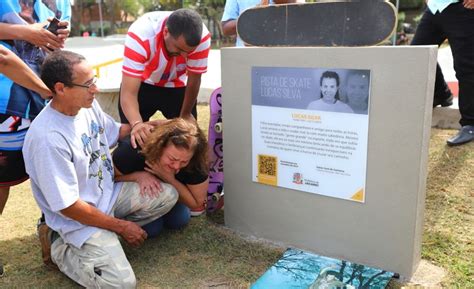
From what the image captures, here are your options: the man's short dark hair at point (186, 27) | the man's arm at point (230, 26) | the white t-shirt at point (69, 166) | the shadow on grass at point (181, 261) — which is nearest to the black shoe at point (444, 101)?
the man's arm at point (230, 26)

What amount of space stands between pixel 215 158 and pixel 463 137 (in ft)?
7.61

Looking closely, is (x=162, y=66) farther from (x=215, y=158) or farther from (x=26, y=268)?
(x=26, y=268)

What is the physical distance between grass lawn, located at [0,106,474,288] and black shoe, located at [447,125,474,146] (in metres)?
0.84

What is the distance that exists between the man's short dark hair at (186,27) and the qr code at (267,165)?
730mm

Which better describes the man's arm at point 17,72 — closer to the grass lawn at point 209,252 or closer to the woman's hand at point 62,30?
the woman's hand at point 62,30

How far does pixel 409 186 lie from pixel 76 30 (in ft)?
109

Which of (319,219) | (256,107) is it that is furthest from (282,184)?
(256,107)

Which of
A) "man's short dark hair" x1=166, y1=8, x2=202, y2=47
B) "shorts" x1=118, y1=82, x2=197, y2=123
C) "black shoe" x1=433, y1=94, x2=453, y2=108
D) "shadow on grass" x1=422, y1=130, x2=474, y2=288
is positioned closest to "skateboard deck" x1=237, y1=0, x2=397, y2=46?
"man's short dark hair" x1=166, y1=8, x2=202, y2=47

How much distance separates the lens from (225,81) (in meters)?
2.53

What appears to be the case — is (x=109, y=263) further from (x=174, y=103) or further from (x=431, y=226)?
(x=431, y=226)

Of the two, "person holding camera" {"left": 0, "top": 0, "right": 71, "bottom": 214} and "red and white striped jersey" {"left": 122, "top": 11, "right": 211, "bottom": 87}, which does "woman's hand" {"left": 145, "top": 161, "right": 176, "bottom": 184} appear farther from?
"person holding camera" {"left": 0, "top": 0, "right": 71, "bottom": 214}

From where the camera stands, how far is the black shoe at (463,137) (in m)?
3.94

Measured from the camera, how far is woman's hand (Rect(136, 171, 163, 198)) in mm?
2455

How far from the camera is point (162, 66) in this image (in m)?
2.84
